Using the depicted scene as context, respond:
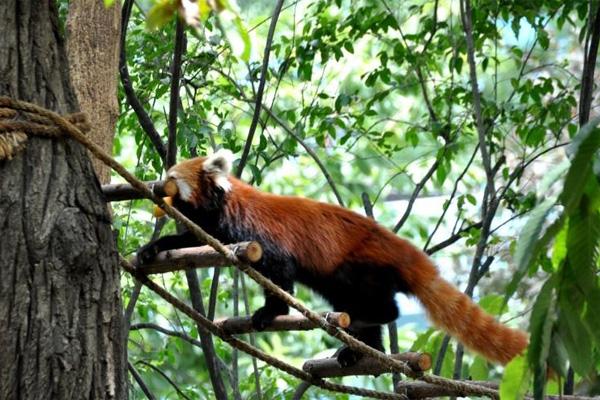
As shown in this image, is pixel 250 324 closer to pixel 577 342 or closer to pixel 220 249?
pixel 220 249

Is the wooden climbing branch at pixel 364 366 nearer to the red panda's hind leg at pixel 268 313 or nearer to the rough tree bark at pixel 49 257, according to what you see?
the red panda's hind leg at pixel 268 313

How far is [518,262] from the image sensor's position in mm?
985

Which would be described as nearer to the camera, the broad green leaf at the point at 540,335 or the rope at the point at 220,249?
the broad green leaf at the point at 540,335

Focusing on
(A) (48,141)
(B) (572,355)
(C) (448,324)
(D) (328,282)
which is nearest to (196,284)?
(D) (328,282)

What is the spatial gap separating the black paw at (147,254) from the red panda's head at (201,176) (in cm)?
61

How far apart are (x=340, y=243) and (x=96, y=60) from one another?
1154mm

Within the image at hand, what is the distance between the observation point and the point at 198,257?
2.64 meters

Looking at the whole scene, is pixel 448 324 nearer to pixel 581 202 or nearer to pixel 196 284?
pixel 196 284

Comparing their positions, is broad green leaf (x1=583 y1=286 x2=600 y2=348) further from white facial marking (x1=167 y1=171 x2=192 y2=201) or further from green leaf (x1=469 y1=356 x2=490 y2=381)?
white facial marking (x1=167 y1=171 x2=192 y2=201)

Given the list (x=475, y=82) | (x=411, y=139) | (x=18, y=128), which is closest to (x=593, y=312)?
(x=18, y=128)

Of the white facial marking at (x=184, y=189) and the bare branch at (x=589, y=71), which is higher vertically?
the bare branch at (x=589, y=71)

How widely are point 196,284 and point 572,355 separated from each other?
11.9 feet

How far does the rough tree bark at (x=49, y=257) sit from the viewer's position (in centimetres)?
203

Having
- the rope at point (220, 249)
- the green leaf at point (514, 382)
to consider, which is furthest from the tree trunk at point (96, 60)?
the green leaf at point (514, 382)
